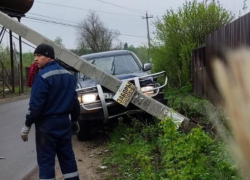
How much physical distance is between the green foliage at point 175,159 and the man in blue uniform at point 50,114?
3.08 ft

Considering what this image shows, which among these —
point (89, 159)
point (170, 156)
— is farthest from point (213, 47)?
point (170, 156)

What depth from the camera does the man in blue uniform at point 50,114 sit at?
4312 mm

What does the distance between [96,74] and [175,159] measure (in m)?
3.68

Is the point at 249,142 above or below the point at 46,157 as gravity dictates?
above

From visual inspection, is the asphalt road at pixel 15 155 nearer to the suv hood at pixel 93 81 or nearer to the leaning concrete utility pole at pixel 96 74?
the suv hood at pixel 93 81

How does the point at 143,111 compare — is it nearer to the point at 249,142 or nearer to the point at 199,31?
the point at 249,142

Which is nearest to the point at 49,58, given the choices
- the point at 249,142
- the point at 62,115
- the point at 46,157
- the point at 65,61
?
the point at 62,115

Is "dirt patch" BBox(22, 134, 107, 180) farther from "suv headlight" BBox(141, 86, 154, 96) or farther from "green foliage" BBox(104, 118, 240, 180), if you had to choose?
"suv headlight" BBox(141, 86, 154, 96)

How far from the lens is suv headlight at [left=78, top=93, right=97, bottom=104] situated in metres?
7.07

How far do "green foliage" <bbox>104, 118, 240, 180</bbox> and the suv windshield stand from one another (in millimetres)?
2574

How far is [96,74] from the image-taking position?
7273 mm

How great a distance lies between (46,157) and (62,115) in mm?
543

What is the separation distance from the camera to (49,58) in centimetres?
449

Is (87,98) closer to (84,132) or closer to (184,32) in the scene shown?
(84,132)
